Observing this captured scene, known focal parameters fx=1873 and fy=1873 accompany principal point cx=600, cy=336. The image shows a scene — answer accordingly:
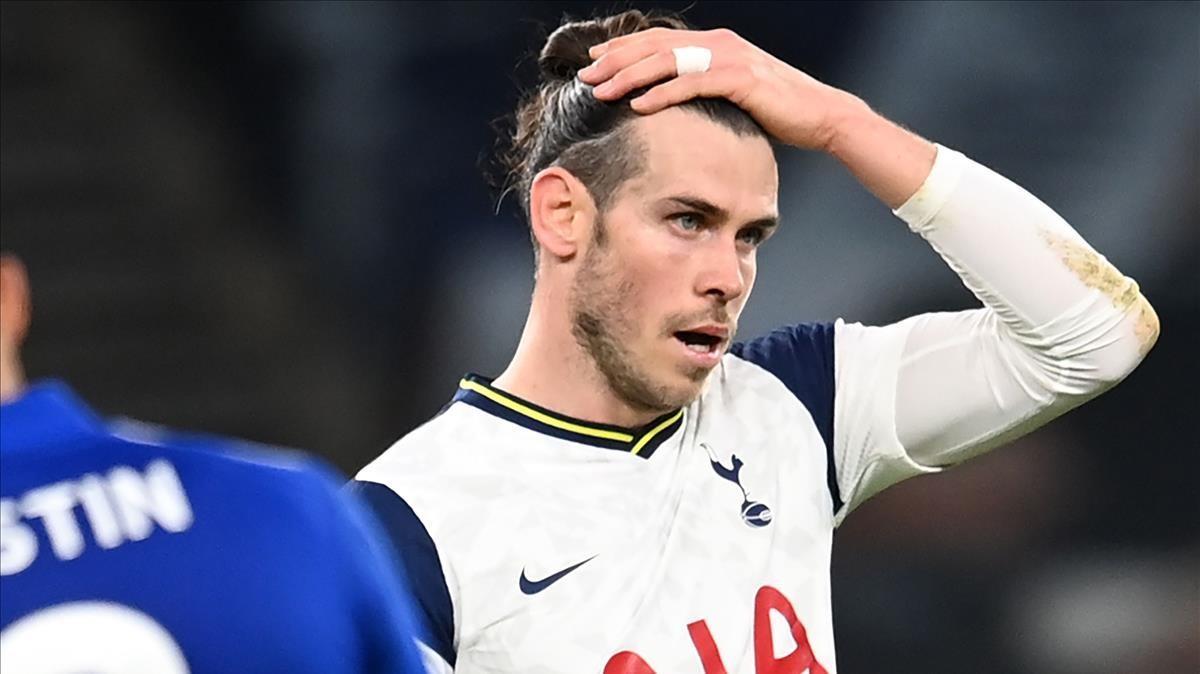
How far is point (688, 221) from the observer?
8.06 ft

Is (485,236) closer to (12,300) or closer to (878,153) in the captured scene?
(878,153)

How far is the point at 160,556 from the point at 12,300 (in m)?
0.24

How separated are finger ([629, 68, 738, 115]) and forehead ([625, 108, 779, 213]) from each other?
0.9 inches

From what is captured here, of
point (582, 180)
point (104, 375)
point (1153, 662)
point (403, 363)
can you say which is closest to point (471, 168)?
point (403, 363)

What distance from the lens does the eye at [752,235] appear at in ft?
8.12

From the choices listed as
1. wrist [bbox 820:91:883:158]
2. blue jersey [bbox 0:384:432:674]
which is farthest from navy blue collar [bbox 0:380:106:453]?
wrist [bbox 820:91:883:158]

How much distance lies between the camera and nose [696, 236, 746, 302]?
241cm

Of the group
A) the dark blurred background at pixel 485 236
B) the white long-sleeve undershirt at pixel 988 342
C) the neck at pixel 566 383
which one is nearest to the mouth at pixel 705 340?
the neck at pixel 566 383

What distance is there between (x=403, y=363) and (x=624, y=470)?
2.61 m

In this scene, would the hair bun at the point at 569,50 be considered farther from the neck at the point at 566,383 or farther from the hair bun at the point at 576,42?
the neck at the point at 566,383

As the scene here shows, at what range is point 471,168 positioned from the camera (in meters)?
5.02

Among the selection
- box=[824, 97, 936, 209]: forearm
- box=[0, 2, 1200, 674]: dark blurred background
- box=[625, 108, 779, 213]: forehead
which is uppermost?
box=[824, 97, 936, 209]: forearm

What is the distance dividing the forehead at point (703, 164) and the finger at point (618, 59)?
8cm

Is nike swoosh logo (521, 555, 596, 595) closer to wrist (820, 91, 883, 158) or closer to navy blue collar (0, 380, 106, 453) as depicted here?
wrist (820, 91, 883, 158)
